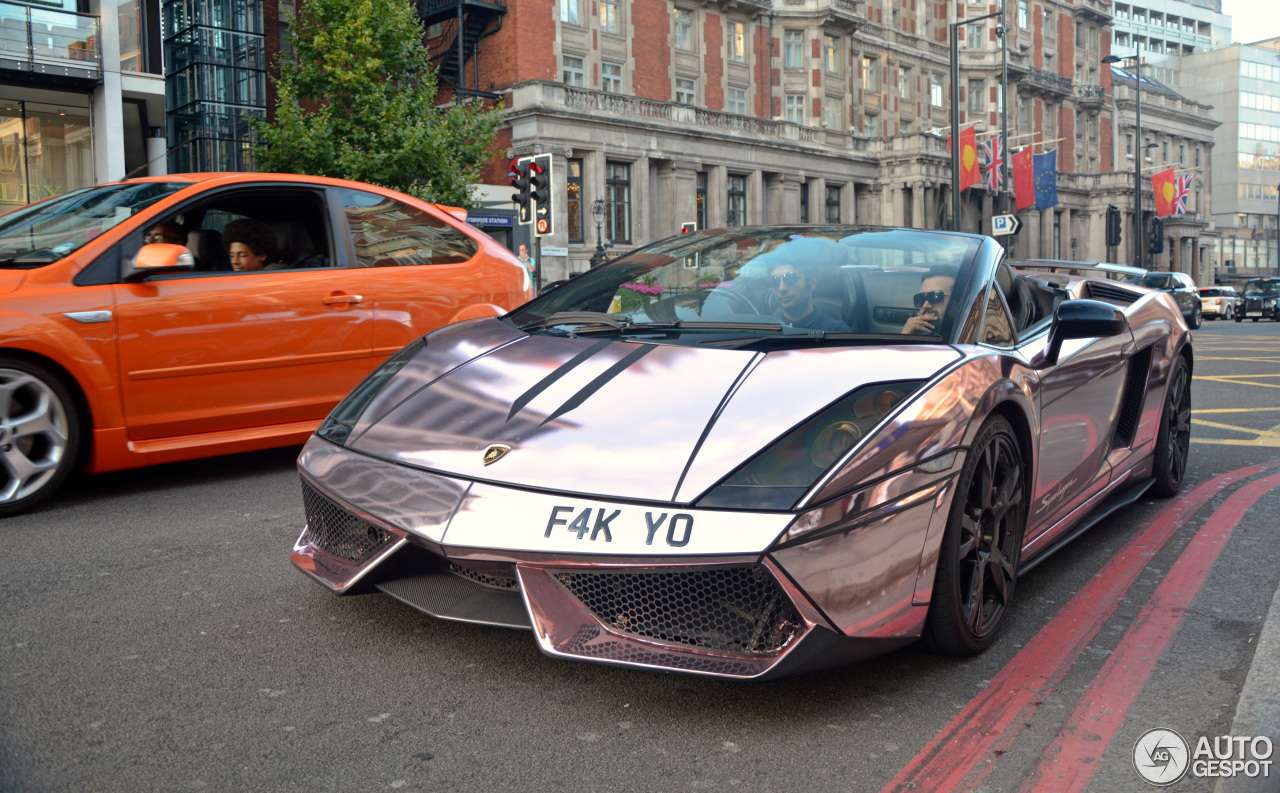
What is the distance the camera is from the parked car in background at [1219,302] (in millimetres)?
41656

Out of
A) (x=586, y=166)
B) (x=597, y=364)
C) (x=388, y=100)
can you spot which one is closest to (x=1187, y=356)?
(x=597, y=364)

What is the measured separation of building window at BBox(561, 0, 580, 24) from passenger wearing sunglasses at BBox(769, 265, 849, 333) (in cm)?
3902

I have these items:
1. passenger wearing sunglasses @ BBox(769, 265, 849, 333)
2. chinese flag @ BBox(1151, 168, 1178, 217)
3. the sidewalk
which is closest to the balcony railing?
passenger wearing sunglasses @ BBox(769, 265, 849, 333)

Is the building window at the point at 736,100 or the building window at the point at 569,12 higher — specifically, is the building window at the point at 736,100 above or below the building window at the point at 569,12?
below

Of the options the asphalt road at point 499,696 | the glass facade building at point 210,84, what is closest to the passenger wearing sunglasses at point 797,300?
the asphalt road at point 499,696

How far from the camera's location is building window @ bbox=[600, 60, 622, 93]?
135 feet

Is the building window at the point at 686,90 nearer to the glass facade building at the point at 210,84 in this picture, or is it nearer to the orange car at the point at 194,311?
the glass facade building at the point at 210,84

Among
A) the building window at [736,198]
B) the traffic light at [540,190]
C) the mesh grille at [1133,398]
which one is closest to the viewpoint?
the mesh grille at [1133,398]

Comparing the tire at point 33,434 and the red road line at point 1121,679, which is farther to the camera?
the tire at point 33,434

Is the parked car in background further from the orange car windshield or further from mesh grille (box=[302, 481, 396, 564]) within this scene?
mesh grille (box=[302, 481, 396, 564])

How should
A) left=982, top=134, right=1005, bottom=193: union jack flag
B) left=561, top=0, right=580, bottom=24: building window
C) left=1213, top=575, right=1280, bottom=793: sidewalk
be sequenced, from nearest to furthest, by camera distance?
left=1213, top=575, right=1280, bottom=793: sidewalk
left=982, top=134, right=1005, bottom=193: union jack flag
left=561, top=0, right=580, bottom=24: building window

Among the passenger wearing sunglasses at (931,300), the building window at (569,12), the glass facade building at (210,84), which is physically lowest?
the passenger wearing sunglasses at (931,300)

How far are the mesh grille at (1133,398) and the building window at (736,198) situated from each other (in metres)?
40.1

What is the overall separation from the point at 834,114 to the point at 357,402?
51475 millimetres
